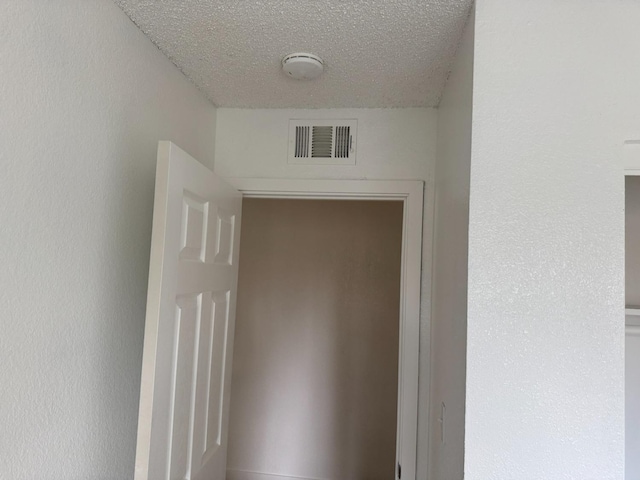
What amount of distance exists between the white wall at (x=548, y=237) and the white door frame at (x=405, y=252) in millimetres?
655

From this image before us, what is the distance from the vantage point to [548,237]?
976 millimetres

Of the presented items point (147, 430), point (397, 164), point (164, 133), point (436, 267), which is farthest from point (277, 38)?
point (147, 430)

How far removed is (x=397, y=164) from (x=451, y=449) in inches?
40.5

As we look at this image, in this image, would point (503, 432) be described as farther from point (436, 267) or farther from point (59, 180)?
point (59, 180)

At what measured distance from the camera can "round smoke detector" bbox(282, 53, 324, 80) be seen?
1.31m

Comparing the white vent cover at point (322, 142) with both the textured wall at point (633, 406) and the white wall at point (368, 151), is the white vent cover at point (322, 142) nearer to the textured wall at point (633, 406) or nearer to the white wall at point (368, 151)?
the white wall at point (368, 151)

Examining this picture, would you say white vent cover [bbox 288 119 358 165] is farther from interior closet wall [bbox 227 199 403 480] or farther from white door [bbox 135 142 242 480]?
interior closet wall [bbox 227 199 403 480]

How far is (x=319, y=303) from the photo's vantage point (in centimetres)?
297

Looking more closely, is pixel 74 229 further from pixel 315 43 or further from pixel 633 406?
pixel 633 406

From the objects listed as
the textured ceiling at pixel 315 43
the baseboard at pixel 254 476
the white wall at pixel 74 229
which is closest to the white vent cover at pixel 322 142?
the textured ceiling at pixel 315 43

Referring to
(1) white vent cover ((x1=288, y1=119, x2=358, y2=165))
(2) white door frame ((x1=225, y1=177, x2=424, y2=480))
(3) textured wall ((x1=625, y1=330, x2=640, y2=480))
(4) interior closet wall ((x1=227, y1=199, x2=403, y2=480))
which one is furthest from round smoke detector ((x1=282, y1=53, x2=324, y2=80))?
(4) interior closet wall ((x1=227, y1=199, x2=403, y2=480))

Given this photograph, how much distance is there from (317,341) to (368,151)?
1.66 m

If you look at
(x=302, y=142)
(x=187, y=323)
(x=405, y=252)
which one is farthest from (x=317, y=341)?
(x=187, y=323)

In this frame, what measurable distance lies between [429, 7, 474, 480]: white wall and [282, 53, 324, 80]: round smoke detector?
427mm
